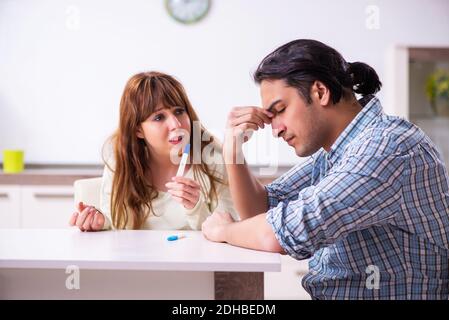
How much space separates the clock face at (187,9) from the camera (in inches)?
138

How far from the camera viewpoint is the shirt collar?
133 cm

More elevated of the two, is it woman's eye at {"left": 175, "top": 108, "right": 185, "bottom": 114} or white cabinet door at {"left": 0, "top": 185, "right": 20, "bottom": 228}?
woman's eye at {"left": 175, "top": 108, "right": 185, "bottom": 114}

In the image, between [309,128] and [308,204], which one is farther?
Result: [309,128]

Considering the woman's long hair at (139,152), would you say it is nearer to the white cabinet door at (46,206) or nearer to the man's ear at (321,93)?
the man's ear at (321,93)

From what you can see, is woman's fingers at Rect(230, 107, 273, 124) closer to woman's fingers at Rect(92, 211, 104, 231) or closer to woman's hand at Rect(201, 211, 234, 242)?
woman's hand at Rect(201, 211, 234, 242)

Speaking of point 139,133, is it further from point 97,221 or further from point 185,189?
point 97,221

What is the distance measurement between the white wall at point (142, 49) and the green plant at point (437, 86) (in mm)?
251

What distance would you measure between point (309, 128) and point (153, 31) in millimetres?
2305

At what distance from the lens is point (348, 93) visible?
142cm

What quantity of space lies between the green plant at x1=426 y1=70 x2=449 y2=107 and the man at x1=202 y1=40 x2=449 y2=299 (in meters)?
2.05

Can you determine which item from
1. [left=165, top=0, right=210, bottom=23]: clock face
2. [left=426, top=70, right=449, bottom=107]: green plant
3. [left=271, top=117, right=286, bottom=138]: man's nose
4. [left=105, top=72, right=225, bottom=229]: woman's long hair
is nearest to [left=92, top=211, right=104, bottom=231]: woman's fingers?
[left=105, top=72, right=225, bottom=229]: woman's long hair

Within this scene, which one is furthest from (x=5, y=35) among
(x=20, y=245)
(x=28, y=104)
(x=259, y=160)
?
(x=20, y=245)

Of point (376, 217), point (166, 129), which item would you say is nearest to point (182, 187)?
point (166, 129)
